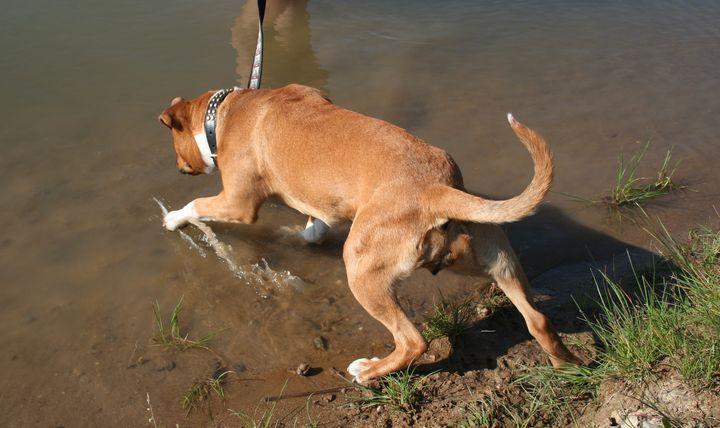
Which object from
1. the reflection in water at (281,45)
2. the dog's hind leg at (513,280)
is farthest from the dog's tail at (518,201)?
the reflection in water at (281,45)

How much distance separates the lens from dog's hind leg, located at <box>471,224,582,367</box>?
3.66m

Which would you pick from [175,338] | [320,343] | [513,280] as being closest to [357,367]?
[320,343]

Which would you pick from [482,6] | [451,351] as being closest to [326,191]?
[451,351]

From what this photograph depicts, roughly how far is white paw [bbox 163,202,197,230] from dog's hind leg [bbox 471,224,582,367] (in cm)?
249

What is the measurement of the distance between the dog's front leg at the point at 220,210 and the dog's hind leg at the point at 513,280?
1.94 metres

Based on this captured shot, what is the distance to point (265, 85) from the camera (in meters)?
7.48

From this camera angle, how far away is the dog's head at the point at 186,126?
520 centimetres

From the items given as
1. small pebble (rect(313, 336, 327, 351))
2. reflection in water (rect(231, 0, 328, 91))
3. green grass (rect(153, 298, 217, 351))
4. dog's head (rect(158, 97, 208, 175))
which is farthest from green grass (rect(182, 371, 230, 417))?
reflection in water (rect(231, 0, 328, 91))

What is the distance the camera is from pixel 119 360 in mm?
4355

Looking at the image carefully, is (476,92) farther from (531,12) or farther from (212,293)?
(212,293)

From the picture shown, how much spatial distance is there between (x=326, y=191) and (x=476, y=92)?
376cm

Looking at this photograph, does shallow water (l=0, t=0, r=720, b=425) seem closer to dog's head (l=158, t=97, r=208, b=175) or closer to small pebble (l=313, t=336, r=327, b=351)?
small pebble (l=313, t=336, r=327, b=351)

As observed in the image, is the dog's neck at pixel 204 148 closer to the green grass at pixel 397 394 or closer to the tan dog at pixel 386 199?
the tan dog at pixel 386 199

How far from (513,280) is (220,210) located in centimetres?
234
